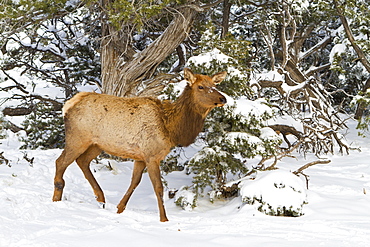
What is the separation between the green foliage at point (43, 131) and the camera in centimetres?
1082

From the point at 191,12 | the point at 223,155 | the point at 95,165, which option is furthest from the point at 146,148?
the point at 191,12

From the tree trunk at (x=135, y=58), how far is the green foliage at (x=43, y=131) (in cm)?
212

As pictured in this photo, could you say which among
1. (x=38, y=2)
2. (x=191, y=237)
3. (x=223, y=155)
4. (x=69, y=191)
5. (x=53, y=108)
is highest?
(x=38, y=2)

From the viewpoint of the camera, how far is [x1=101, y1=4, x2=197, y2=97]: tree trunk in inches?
360

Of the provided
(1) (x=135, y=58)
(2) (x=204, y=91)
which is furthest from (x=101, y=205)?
(1) (x=135, y=58)

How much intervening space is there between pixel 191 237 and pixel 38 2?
20.9 ft

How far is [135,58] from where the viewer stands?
9445 millimetres

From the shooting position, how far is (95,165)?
8.12 meters

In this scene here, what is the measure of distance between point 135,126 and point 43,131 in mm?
6219

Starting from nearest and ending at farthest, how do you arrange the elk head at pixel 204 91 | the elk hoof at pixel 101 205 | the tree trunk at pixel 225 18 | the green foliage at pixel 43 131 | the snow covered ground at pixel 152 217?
the snow covered ground at pixel 152 217 → the elk head at pixel 204 91 → the elk hoof at pixel 101 205 → the tree trunk at pixel 225 18 → the green foliage at pixel 43 131

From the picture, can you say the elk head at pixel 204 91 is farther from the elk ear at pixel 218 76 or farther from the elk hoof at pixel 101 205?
the elk hoof at pixel 101 205

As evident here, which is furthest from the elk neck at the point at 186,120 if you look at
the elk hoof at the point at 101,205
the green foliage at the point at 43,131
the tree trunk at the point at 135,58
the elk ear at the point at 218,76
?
the green foliage at the point at 43,131

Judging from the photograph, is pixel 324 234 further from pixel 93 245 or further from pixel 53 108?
pixel 53 108

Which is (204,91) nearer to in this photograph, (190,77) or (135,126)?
(190,77)
